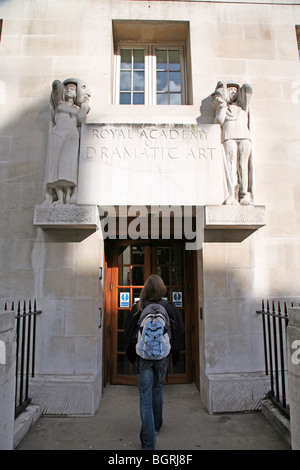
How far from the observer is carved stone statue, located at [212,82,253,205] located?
5027mm

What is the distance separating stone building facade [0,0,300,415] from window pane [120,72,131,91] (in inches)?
0.9

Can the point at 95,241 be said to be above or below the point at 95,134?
below

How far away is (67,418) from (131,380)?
1.48 metres

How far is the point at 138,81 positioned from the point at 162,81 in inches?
20.0

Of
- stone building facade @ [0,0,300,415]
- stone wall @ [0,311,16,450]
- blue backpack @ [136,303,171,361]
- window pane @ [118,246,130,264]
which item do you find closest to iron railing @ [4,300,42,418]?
stone building facade @ [0,0,300,415]

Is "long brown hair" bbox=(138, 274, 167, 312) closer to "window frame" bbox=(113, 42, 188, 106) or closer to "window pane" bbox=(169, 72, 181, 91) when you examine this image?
"window frame" bbox=(113, 42, 188, 106)

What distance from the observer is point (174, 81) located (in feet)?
20.4

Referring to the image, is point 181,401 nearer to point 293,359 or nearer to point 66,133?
point 293,359

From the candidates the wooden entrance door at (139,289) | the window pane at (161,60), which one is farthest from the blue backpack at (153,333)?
the window pane at (161,60)

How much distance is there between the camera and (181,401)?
16.1 ft

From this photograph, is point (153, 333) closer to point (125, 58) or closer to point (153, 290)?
point (153, 290)

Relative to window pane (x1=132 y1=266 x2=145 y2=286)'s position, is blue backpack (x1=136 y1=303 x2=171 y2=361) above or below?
below

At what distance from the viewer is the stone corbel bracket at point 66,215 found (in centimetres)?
473
